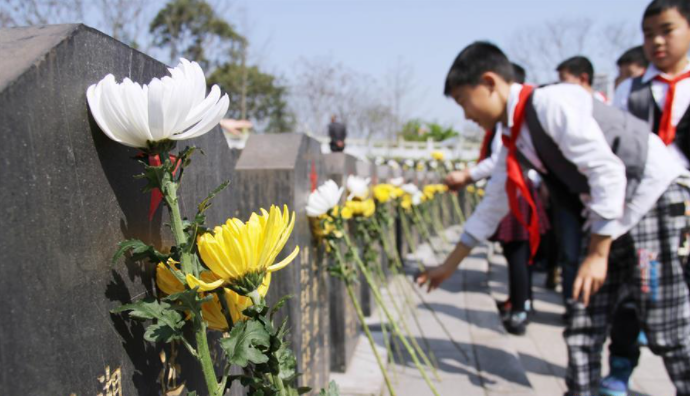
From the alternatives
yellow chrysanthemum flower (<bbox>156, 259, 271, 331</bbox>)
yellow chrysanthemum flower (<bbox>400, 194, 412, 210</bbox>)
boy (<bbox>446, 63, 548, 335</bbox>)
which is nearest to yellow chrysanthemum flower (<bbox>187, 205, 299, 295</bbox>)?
yellow chrysanthemum flower (<bbox>156, 259, 271, 331</bbox>)

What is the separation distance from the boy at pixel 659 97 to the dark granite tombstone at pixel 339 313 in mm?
1424

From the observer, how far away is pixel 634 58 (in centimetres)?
465

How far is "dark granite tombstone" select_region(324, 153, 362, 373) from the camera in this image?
3629 millimetres

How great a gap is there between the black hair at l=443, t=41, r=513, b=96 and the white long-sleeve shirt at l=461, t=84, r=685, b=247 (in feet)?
0.53

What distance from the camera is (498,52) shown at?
3025 millimetres

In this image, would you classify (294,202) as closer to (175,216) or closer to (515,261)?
(175,216)

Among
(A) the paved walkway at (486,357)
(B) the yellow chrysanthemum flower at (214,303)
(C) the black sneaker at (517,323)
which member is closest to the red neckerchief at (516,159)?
(A) the paved walkway at (486,357)

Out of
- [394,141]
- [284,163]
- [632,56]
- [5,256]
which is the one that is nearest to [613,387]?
[284,163]

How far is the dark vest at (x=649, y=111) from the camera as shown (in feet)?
9.90

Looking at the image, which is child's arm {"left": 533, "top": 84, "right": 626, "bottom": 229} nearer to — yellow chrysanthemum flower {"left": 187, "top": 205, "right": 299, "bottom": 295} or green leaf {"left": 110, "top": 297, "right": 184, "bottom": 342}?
yellow chrysanthemum flower {"left": 187, "top": 205, "right": 299, "bottom": 295}

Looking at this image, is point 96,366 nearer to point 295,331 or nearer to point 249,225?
point 249,225

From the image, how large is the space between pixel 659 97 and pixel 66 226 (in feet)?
9.78

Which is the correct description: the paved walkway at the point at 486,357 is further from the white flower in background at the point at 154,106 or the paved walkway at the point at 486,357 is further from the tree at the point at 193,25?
the tree at the point at 193,25

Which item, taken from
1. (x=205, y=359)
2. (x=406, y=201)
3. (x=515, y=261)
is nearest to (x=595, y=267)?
(x=205, y=359)
